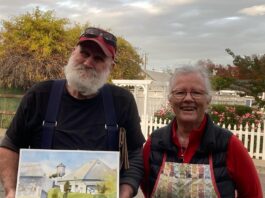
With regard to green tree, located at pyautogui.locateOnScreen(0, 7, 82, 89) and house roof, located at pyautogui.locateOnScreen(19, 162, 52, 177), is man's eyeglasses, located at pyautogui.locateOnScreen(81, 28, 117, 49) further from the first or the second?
green tree, located at pyautogui.locateOnScreen(0, 7, 82, 89)

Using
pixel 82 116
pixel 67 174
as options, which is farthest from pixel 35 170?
pixel 82 116

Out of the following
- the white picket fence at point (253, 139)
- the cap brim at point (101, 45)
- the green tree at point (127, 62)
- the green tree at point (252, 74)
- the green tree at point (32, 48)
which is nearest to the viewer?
the cap brim at point (101, 45)

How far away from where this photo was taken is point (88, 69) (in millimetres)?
2523

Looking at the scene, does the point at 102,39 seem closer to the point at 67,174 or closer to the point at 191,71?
the point at 191,71

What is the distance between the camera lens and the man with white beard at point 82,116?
243 cm

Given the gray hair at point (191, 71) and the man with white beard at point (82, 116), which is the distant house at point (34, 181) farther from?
the gray hair at point (191, 71)

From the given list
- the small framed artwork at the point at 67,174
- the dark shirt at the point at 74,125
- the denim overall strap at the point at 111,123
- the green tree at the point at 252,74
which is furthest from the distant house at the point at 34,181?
the green tree at the point at 252,74

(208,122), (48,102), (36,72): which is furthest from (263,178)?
(36,72)

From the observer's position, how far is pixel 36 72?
18.5m

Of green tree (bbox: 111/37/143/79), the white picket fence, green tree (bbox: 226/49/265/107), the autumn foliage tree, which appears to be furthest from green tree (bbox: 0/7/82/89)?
the white picket fence

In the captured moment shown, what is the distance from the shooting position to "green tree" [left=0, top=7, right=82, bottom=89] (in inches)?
727

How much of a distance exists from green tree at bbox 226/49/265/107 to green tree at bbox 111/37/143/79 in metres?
15.4

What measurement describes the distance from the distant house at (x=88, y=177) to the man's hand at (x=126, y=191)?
0.13 m

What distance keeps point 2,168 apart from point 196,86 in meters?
1.28
